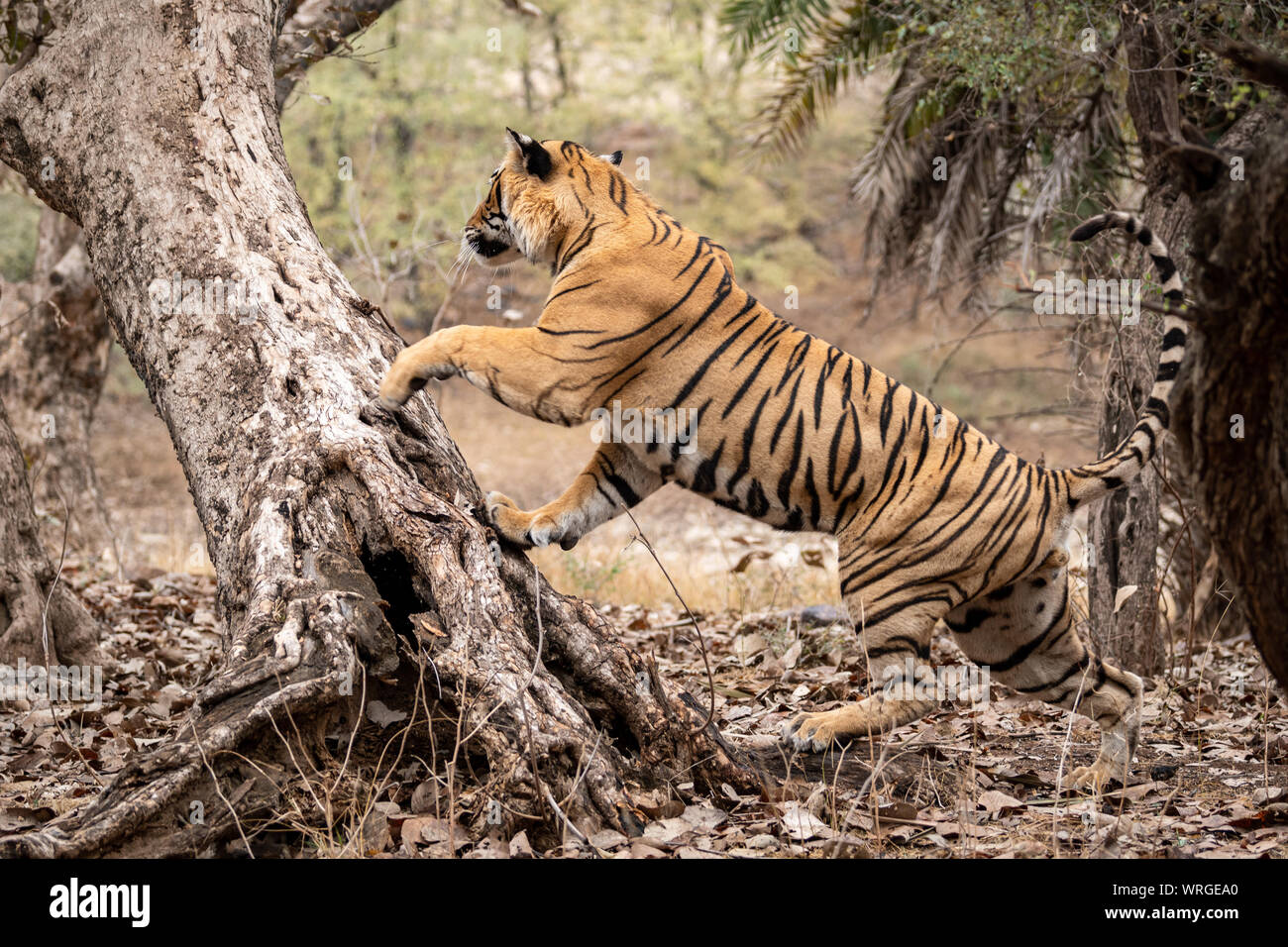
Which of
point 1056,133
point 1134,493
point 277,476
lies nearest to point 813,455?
point 277,476

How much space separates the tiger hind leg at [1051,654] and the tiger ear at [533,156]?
2.56 m

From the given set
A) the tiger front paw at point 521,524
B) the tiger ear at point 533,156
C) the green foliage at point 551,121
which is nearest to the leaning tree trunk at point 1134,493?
the tiger ear at point 533,156

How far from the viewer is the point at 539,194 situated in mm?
4730

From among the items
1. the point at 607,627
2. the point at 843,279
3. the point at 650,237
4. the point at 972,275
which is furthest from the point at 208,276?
→ the point at 843,279

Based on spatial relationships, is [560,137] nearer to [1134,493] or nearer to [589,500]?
[1134,493]

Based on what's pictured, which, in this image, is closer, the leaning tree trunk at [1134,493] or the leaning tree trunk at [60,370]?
the leaning tree trunk at [1134,493]

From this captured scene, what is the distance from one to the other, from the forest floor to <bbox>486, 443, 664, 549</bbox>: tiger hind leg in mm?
701

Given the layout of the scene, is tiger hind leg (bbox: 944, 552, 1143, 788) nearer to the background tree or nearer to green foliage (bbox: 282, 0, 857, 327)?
the background tree

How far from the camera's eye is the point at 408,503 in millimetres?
3826

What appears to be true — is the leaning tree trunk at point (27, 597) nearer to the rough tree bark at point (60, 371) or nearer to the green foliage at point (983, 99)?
the rough tree bark at point (60, 371)

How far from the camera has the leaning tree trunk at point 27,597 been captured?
18.2 ft

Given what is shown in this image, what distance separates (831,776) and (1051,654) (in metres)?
1.20

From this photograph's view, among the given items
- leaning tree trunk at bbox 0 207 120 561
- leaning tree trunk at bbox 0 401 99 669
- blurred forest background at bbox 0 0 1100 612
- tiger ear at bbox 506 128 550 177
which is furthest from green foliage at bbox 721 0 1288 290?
blurred forest background at bbox 0 0 1100 612
